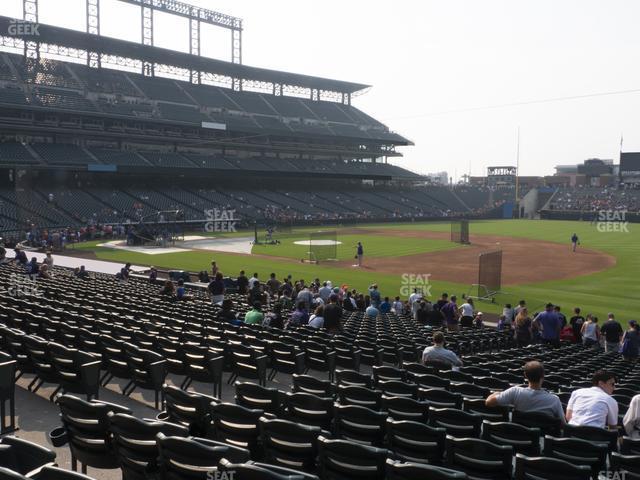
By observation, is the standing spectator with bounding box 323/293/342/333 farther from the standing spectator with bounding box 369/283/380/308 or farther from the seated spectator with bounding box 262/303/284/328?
the standing spectator with bounding box 369/283/380/308

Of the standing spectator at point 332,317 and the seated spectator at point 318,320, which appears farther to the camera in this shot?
the standing spectator at point 332,317

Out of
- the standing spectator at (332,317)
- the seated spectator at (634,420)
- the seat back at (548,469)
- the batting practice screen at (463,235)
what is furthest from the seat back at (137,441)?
the batting practice screen at (463,235)

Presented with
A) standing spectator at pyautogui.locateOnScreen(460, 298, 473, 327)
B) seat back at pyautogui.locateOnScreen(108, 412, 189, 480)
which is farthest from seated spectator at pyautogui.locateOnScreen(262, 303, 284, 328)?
seat back at pyautogui.locateOnScreen(108, 412, 189, 480)

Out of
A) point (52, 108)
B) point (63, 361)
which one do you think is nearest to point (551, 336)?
point (63, 361)

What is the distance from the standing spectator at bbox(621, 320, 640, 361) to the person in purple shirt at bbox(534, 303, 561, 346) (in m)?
2.06

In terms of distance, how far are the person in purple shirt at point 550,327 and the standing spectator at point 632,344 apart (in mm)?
2059

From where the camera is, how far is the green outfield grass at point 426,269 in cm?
2719

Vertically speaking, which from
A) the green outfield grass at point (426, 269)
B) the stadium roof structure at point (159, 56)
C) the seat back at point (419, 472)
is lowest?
the green outfield grass at point (426, 269)

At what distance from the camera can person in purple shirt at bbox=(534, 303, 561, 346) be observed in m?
17.2

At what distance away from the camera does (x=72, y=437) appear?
5.54m

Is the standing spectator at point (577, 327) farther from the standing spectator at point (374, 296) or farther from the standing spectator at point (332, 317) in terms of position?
the standing spectator at point (332, 317)

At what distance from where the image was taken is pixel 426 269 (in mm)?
37094

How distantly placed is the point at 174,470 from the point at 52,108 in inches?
2595

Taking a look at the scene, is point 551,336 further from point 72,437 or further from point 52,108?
point 52,108
